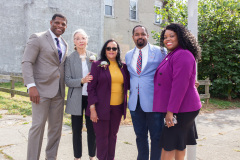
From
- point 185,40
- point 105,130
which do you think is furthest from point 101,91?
point 185,40

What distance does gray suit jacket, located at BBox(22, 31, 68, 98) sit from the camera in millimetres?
3185

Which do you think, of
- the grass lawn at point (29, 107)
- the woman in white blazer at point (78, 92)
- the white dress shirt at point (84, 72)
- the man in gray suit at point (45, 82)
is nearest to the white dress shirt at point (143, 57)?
the woman in white blazer at point (78, 92)

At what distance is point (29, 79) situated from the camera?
311cm

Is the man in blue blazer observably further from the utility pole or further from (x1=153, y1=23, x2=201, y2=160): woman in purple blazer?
the utility pole

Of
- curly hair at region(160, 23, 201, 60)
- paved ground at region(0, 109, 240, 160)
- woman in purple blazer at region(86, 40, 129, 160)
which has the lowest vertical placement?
paved ground at region(0, 109, 240, 160)

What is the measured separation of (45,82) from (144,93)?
144cm

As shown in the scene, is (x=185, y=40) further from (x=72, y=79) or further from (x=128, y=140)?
(x=128, y=140)

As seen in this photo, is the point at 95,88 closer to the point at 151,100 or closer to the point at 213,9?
the point at 151,100

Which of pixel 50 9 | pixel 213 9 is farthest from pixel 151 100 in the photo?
pixel 50 9

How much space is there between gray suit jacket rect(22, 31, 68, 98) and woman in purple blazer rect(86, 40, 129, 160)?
58 centimetres

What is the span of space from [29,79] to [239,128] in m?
5.07

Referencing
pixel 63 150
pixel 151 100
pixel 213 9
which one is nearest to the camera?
pixel 151 100

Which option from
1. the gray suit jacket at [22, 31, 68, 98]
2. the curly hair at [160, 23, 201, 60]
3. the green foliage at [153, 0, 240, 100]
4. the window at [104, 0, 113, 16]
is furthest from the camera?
the window at [104, 0, 113, 16]

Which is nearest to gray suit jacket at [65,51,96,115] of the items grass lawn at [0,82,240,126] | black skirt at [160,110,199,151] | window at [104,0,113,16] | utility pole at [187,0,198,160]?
black skirt at [160,110,199,151]
